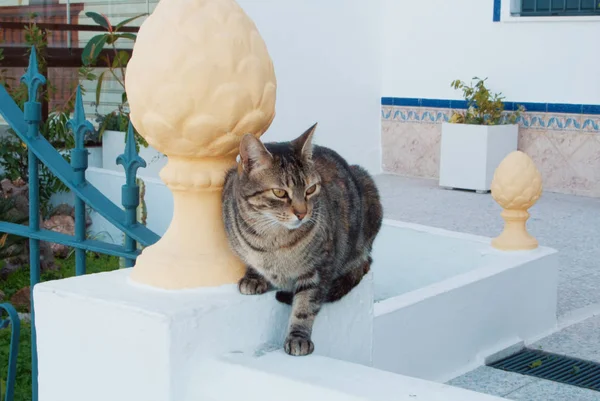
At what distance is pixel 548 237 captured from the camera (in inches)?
250

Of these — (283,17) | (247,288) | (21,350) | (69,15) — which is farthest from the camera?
(283,17)

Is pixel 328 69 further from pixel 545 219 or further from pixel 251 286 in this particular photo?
pixel 251 286

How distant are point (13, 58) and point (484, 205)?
4.06 meters

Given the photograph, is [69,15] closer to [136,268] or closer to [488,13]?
[488,13]

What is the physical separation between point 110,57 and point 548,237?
387 cm

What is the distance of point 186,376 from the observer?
158 cm

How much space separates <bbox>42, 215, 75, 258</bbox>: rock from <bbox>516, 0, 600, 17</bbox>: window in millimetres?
4953

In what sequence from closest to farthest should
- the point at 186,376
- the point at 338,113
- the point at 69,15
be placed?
1. the point at 186,376
2. the point at 69,15
3. the point at 338,113

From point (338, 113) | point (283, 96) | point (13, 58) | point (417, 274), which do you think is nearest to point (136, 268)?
point (417, 274)

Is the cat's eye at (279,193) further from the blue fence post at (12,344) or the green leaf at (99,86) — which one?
the green leaf at (99,86)

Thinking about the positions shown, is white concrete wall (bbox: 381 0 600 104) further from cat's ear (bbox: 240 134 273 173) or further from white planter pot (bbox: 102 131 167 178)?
cat's ear (bbox: 240 134 273 173)

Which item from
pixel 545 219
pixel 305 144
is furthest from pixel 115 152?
pixel 305 144

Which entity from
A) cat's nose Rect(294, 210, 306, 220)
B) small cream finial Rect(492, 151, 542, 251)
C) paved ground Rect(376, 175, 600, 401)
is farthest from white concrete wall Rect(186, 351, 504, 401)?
small cream finial Rect(492, 151, 542, 251)

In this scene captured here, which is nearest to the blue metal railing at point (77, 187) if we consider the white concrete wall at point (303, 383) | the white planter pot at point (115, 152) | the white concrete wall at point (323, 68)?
the white concrete wall at point (303, 383)
